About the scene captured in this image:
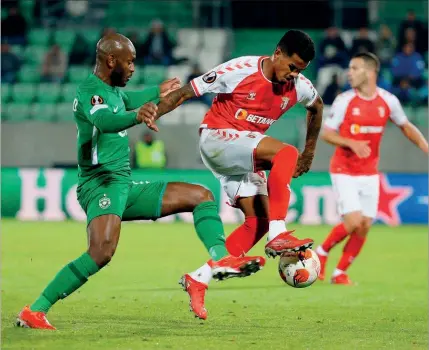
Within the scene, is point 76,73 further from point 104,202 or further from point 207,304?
point 104,202

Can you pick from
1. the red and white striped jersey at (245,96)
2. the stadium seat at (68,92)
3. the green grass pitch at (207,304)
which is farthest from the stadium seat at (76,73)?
the red and white striped jersey at (245,96)

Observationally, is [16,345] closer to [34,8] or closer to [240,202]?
[240,202]

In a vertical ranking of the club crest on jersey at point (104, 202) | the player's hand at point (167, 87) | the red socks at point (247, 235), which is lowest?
the red socks at point (247, 235)

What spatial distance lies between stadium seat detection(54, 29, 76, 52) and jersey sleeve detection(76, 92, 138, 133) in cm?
1499

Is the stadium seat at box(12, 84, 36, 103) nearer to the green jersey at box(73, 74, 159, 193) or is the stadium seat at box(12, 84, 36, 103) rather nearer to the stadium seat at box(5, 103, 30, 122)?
the stadium seat at box(5, 103, 30, 122)

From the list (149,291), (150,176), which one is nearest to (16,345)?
(149,291)

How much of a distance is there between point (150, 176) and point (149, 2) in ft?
19.5

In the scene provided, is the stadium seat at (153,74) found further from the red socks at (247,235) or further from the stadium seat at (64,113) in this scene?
the red socks at (247,235)

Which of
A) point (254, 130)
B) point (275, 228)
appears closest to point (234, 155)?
point (254, 130)

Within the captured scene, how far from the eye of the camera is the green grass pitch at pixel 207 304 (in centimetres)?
686

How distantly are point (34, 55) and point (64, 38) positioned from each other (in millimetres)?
736

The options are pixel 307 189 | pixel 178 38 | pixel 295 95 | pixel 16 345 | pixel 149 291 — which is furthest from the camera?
pixel 178 38

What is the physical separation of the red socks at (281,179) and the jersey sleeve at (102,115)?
3.69 feet

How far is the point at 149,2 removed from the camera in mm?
22531
